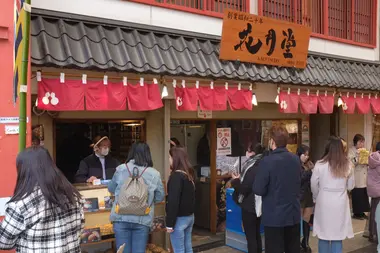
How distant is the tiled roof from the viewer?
212 inches

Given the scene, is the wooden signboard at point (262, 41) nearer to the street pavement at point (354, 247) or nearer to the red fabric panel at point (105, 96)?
the red fabric panel at point (105, 96)

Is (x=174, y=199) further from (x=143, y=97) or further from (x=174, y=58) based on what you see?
(x=174, y=58)

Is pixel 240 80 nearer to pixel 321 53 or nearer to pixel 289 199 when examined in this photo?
pixel 289 199

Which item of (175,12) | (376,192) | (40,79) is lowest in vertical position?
(376,192)

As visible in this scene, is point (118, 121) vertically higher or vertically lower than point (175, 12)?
lower

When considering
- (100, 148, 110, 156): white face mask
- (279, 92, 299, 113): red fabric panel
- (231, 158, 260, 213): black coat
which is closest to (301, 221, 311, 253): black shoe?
(231, 158, 260, 213): black coat

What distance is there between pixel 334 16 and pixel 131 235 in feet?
27.3

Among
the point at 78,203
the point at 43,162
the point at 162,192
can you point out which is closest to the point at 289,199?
the point at 162,192

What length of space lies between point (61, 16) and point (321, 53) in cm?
→ 635

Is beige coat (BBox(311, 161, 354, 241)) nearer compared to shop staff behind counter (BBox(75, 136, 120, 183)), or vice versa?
beige coat (BBox(311, 161, 354, 241))

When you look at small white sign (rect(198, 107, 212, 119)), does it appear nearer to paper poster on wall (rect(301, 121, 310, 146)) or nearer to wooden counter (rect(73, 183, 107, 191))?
wooden counter (rect(73, 183, 107, 191))

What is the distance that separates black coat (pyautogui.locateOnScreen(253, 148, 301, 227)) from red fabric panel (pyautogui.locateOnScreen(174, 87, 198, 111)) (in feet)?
5.74

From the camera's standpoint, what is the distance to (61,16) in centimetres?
582

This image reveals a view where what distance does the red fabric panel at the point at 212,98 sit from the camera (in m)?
6.87
